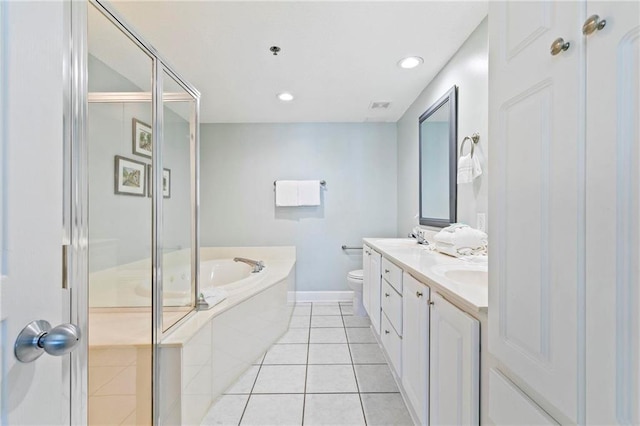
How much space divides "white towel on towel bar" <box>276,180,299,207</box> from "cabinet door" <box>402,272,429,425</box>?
2.23 m

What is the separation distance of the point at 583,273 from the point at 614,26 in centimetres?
40

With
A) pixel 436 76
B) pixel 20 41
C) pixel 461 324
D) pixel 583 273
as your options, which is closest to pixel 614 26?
pixel 583 273

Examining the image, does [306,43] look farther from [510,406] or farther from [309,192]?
[510,406]

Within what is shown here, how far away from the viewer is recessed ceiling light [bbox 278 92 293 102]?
2.78 metres

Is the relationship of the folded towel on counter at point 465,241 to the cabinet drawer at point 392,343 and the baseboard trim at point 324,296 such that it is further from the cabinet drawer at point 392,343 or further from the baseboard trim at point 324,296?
the baseboard trim at point 324,296

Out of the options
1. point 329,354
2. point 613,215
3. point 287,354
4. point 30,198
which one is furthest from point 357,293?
point 30,198

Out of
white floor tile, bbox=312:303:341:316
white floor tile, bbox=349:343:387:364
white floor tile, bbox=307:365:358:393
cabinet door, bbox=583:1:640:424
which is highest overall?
cabinet door, bbox=583:1:640:424

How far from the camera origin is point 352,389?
1812 mm

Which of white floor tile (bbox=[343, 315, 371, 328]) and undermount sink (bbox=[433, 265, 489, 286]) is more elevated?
undermount sink (bbox=[433, 265, 489, 286])

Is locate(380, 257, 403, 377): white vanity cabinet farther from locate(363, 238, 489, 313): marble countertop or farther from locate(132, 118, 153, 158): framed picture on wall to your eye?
locate(132, 118, 153, 158): framed picture on wall

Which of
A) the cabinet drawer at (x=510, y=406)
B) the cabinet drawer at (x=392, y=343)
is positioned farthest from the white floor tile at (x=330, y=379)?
the cabinet drawer at (x=510, y=406)

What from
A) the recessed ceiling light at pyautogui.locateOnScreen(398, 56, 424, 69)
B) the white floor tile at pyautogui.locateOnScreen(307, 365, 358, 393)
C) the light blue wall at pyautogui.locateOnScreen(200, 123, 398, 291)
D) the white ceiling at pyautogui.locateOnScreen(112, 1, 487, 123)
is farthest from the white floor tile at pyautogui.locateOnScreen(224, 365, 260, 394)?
the recessed ceiling light at pyautogui.locateOnScreen(398, 56, 424, 69)

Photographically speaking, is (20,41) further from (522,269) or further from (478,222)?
(478,222)

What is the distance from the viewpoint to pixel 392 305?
69.7 inches
